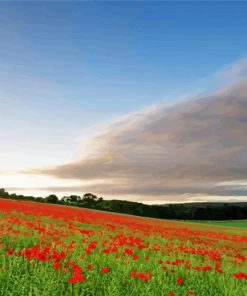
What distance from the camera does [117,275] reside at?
8898 millimetres

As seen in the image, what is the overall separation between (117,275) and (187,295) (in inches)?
61.0

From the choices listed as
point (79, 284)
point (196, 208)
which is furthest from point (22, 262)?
point (196, 208)

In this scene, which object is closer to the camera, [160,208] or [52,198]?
[52,198]

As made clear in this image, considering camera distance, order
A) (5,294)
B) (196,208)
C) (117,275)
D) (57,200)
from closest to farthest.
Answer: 1. (5,294)
2. (117,275)
3. (57,200)
4. (196,208)

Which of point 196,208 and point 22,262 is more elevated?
point 196,208

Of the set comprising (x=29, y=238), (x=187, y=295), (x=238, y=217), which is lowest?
(x=187, y=295)

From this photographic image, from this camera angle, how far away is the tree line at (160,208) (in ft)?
264

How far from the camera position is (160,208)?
86.4m

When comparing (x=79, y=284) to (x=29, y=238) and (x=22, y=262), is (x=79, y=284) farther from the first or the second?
(x=29, y=238)

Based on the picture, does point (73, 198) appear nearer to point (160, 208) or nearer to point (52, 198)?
point (52, 198)

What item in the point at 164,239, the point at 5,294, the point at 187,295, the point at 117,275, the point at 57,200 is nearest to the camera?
the point at 5,294

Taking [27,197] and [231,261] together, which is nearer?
[231,261]

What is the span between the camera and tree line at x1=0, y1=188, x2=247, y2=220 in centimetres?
8036

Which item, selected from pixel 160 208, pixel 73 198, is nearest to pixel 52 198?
pixel 73 198
